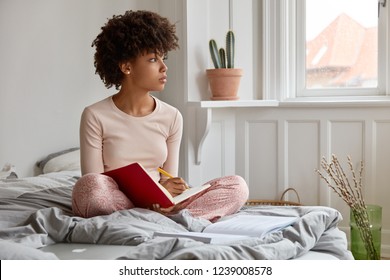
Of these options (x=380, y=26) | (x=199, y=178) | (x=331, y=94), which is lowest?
(x=199, y=178)

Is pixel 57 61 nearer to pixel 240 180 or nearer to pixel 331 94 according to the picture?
pixel 240 180

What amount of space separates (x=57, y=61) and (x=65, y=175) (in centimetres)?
47

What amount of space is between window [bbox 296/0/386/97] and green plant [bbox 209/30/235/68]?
45 cm

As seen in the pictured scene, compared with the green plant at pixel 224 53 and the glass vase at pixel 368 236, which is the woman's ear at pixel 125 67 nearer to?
the green plant at pixel 224 53

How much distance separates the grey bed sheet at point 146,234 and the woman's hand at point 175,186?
11 centimetres

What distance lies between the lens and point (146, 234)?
5.49 ft

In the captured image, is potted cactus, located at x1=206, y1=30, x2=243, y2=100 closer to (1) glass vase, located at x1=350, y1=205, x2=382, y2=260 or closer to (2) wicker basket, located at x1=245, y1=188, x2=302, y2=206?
(2) wicker basket, located at x1=245, y1=188, x2=302, y2=206

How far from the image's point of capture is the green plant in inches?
123

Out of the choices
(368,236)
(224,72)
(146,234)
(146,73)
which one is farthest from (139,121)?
(368,236)

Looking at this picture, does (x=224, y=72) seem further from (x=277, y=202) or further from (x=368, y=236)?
(x=368, y=236)

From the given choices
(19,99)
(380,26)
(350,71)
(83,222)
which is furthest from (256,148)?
(83,222)
